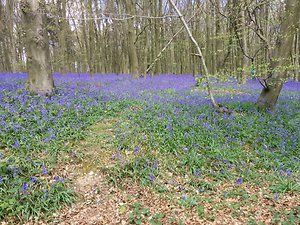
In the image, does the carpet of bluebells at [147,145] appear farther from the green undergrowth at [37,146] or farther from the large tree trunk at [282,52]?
the large tree trunk at [282,52]

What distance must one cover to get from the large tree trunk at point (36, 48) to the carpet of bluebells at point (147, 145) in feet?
1.80

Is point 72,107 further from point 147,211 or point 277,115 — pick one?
point 277,115

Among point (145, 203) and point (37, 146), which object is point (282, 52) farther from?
point (37, 146)

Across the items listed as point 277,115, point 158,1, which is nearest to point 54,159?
point 277,115

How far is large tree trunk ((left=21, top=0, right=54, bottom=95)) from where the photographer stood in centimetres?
725

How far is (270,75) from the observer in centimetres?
784

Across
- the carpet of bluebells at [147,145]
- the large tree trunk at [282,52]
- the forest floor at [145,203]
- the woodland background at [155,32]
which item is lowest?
the forest floor at [145,203]

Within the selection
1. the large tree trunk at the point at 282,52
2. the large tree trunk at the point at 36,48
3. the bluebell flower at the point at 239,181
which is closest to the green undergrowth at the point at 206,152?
the bluebell flower at the point at 239,181

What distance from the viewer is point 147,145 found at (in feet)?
18.4

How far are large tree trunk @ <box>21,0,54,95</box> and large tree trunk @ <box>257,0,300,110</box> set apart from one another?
7890mm

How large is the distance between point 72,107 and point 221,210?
5023mm

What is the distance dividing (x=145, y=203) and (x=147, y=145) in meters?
1.72

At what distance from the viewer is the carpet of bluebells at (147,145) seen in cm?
401

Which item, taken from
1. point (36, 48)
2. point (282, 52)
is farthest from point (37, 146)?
point (282, 52)
